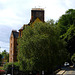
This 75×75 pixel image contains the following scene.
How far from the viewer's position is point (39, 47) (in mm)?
37250

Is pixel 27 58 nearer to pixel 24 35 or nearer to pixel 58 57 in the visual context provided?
pixel 24 35

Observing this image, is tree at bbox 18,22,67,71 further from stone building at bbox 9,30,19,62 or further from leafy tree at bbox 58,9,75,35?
stone building at bbox 9,30,19,62

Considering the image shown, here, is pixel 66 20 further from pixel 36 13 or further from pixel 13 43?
pixel 13 43

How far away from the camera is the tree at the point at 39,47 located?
37184mm

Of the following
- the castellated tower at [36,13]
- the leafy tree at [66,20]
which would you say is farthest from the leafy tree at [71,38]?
the castellated tower at [36,13]

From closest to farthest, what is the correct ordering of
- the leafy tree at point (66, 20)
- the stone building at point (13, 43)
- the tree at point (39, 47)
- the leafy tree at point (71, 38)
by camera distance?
1. the tree at point (39, 47)
2. the leafy tree at point (71, 38)
3. the leafy tree at point (66, 20)
4. the stone building at point (13, 43)

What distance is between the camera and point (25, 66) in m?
39.2

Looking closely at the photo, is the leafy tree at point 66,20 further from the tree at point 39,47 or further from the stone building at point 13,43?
the tree at point 39,47

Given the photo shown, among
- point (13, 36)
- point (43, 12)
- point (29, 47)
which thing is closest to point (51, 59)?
point (29, 47)

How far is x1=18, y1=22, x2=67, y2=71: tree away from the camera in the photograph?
1464 inches

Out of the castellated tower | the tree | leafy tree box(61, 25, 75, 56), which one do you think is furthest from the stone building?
the tree

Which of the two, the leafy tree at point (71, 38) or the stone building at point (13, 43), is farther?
the stone building at point (13, 43)

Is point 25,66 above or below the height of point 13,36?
below

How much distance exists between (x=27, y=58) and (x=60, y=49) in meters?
9.32
